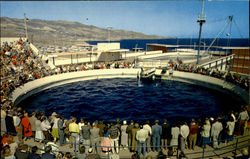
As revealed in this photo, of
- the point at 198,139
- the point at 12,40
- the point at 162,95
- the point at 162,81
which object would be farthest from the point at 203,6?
the point at 12,40

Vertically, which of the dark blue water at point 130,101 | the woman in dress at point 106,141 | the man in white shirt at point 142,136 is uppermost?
the man in white shirt at point 142,136

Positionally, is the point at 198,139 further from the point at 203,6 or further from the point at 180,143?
the point at 203,6

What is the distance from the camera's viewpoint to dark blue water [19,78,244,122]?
19.9 m

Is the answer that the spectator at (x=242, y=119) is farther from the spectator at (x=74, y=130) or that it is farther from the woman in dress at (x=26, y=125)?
the woman in dress at (x=26, y=125)

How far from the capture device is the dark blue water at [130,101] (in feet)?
65.4

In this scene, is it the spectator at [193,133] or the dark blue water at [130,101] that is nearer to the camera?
the spectator at [193,133]

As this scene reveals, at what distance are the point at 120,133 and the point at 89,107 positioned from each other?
12938mm

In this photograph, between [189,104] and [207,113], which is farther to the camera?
[189,104]

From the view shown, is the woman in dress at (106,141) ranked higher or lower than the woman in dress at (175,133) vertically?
lower

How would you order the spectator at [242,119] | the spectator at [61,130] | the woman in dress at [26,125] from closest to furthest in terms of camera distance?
the spectator at [61,130], the woman in dress at [26,125], the spectator at [242,119]

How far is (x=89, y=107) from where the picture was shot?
72.2 feet

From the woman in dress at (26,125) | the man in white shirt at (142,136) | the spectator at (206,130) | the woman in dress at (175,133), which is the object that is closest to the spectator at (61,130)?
the woman in dress at (26,125)

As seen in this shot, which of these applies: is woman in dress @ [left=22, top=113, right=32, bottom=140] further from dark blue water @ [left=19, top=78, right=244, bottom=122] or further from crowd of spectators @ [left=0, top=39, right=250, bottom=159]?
dark blue water @ [left=19, top=78, right=244, bottom=122]

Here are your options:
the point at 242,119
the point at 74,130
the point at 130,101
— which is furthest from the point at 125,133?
the point at 130,101
